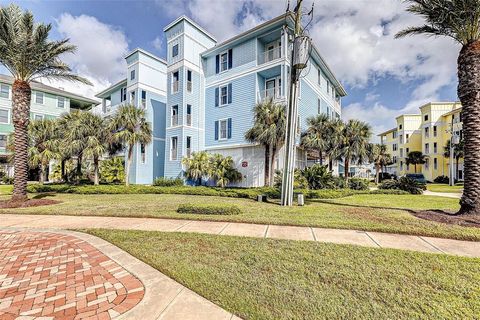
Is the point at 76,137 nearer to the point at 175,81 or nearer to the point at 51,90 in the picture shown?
the point at 175,81

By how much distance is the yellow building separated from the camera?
3931cm

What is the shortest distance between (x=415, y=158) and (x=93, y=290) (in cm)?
5380

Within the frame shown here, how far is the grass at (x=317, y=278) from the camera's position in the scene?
9.16 ft

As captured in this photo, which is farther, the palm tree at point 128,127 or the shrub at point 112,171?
the shrub at point 112,171

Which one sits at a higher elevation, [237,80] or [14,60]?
[237,80]

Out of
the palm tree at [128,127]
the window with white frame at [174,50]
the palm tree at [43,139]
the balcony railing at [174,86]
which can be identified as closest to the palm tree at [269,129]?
the palm tree at [128,127]

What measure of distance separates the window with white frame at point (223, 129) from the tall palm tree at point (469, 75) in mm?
15902

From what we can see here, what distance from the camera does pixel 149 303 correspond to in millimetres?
2975

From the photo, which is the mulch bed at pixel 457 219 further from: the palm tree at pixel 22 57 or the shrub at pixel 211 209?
the palm tree at pixel 22 57

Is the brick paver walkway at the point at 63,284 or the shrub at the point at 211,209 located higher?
the shrub at the point at 211,209

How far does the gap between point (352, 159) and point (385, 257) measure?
18.3 m

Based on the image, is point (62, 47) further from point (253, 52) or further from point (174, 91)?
point (253, 52)

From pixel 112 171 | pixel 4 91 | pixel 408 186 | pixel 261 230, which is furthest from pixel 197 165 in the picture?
pixel 4 91

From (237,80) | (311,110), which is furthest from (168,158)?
(311,110)
